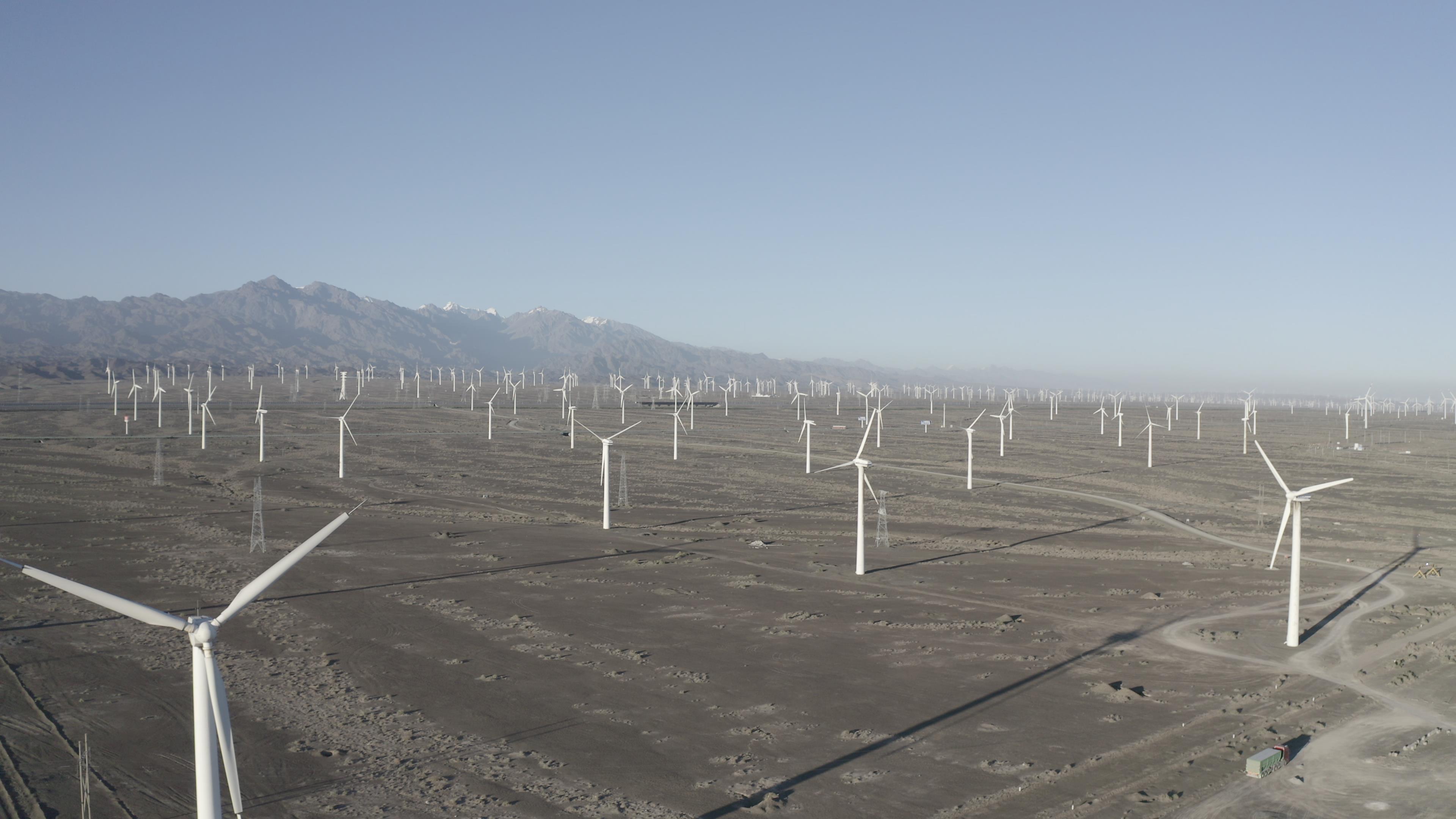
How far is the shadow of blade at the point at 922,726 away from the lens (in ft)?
67.4

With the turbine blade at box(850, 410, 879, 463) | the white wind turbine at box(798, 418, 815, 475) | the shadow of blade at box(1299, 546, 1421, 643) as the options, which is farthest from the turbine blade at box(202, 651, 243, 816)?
the white wind turbine at box(798, 418, 815, 475)

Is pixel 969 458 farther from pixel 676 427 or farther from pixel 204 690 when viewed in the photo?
pixel 204 690

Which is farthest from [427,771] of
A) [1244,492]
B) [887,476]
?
[1244,492]

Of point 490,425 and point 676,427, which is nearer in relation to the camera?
point 676,427

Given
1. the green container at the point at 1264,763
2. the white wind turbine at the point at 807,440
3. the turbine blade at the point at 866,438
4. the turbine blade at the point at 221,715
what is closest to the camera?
the turbine blade at the point at 221,715

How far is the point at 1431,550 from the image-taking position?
52.8m

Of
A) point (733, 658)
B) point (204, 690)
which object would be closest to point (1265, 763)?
point (733, 658)

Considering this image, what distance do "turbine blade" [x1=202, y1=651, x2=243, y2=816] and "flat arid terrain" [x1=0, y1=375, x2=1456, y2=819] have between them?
5720mm

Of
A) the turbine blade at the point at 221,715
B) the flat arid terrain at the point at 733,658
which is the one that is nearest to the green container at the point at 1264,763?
the flat arid terrain at the point at 733,658

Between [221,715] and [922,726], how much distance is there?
17.6 meters

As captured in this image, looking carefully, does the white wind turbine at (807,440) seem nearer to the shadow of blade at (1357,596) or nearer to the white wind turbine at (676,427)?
the white wind turbine at (676,427)

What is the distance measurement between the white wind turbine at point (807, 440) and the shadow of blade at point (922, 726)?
5137 centimetres

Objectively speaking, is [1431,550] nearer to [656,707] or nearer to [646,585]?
[646,585]

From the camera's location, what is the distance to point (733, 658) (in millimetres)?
31031
